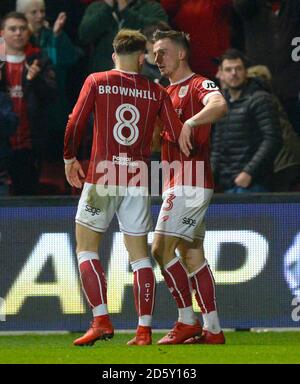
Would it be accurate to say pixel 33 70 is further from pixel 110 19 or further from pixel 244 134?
pixel 244 134

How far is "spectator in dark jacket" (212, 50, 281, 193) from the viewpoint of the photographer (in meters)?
11.6

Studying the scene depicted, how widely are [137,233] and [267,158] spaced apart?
3042 mm

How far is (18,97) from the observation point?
39.4 feet

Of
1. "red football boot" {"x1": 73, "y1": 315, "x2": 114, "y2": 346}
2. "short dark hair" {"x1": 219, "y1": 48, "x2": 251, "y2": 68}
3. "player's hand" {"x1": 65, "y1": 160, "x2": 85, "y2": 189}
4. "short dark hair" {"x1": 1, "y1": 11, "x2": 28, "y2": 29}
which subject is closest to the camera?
"red football boot" {"x1": 73, "y1": 315, "x2": 114, "y2": 346}

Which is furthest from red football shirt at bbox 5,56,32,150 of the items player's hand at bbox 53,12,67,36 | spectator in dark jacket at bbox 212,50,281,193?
spectator in dark jacket at bbox 212,50,281,193

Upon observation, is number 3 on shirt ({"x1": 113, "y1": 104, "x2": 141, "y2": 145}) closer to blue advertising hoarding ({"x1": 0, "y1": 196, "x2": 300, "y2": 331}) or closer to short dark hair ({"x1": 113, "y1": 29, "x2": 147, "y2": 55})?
short dark hair ({"x1": 113, "y1": 29, "x2": 147, "y2": 55})

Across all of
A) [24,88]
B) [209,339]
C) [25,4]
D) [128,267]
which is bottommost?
[209,339]

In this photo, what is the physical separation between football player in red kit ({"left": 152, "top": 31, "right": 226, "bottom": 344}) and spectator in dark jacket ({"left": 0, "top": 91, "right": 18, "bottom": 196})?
2794 millimetres

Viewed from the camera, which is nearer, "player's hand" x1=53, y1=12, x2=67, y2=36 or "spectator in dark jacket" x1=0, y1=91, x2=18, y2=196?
"spectator in dark jacket" x1=0, y1=91, x2=18, y2=196

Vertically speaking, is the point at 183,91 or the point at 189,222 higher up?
the point at 183,91

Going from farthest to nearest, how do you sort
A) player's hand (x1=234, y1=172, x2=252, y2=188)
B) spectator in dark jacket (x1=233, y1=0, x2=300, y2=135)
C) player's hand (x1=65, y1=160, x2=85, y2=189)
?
spectator in dark jacket (x1=233, y1=0, x2=300, y2=135) → player's hand (x1=234, y1=172, x2=252, y2=188) → player's hand (x1=65, y1=160, x2=85, y2=189)

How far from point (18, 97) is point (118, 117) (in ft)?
11.4

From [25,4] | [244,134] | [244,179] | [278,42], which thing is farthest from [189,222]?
[25,4]

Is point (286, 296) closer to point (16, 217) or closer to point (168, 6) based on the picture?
point (16, 217)
